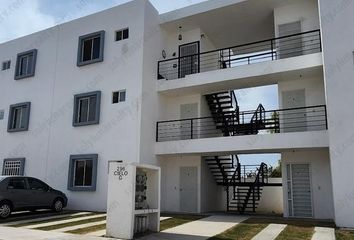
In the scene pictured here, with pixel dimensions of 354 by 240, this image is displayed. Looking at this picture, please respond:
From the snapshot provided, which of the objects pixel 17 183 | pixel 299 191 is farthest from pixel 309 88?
pixel 17 183

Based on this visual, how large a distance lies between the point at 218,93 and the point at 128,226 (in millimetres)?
10164

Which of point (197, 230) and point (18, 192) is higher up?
point (18, 192)

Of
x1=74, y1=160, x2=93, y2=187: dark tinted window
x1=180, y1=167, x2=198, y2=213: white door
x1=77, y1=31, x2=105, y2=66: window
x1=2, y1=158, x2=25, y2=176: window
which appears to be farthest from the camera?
x1=2, y1=158, x2=25, y2=176: window

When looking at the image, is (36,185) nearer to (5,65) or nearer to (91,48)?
(91,48)

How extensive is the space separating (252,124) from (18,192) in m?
10.0

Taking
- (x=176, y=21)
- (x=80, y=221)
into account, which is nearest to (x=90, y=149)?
(x=80, y=221)

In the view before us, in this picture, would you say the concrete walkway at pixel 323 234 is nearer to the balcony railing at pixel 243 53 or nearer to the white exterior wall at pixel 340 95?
the white exterior wall at pixel 340 95

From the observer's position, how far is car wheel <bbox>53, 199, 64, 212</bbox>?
1441cm

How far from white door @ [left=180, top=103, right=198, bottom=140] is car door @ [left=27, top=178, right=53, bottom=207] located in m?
6.44

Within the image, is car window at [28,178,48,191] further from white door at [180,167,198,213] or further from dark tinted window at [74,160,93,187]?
white door at [180,167,198,213]

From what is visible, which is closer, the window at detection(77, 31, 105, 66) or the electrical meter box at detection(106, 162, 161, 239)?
the electrical meter box at detection(106, 162, 161, 239)

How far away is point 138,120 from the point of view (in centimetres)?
1497

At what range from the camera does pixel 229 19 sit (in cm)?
1677

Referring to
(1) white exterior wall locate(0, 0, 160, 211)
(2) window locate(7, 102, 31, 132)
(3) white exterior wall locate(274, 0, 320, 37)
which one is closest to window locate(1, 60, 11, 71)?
(1) white exterior wall locate(0, 0, 160, 211)
